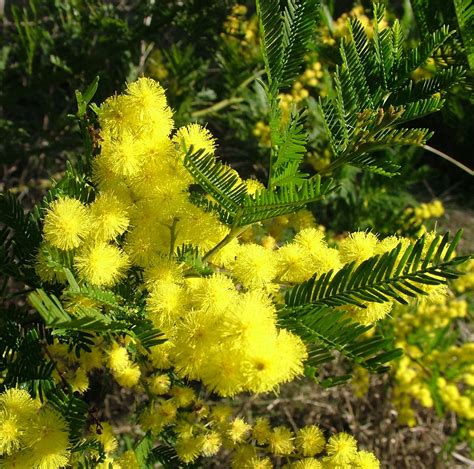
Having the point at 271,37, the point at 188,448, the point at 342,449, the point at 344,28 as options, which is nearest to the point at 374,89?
the point at 271,37

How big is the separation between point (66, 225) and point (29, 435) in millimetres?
420

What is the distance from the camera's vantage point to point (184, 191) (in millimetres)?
1069

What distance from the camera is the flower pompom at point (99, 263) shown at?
99 cm

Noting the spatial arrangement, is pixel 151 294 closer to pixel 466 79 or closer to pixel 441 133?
pixel 466 79

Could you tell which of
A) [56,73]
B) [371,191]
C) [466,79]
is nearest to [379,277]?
[466,79]

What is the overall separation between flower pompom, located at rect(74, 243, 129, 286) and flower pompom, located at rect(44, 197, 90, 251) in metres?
0.03

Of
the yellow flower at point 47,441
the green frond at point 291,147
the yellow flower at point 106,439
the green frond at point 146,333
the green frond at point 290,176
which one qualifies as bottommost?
the yellow flower at point 106,439

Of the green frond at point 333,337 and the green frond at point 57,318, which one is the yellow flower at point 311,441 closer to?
the green frond at point 333,337

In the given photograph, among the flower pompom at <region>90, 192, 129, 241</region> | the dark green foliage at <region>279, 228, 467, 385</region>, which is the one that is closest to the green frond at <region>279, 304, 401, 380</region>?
the dark green foliage at <region>279, 228, 467, 385</region>

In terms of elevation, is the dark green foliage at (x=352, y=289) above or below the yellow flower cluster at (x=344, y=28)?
below

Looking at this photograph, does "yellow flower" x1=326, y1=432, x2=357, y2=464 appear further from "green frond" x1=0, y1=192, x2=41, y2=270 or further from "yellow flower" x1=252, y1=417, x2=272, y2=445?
"green frond" x1=0, y1=192, x2=41, y2=270

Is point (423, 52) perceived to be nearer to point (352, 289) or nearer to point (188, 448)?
point (352, 289)

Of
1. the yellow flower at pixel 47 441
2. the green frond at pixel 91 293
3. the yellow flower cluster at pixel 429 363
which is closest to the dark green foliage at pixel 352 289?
the green frond at pixel 91 293

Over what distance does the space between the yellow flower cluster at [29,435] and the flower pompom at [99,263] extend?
0.99ft
